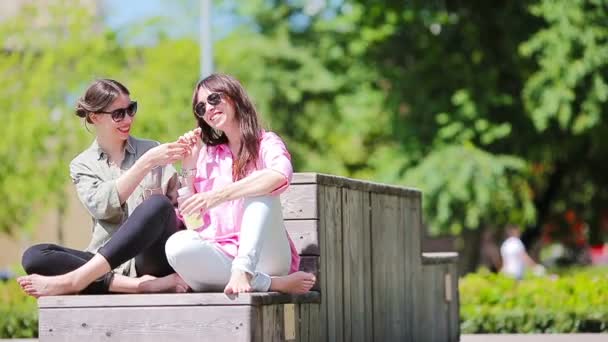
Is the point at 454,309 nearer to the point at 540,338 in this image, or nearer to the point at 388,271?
the point at 540,338

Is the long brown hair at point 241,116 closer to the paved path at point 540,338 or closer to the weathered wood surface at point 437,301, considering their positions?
the weathered wood surface at point 437,301

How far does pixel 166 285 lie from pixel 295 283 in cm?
65

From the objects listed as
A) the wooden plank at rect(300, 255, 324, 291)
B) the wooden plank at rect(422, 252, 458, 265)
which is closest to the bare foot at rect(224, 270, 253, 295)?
the wooden plank at rect(300, 255, 324, 291)

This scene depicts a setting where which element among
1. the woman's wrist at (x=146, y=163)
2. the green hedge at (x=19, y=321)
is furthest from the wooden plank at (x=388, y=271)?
the green hedge at (x=19, y=321)

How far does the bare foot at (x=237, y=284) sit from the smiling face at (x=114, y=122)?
1198 millimetres

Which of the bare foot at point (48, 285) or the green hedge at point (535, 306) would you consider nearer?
the bare foot at point (48, 285)

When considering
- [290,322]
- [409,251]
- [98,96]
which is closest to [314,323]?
[290,322]

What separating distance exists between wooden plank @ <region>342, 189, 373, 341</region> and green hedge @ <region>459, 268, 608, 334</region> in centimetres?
500

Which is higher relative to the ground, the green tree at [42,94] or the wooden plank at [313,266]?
the green tree at [42,94]

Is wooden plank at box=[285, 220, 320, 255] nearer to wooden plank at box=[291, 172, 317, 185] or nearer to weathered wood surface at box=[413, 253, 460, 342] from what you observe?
wooden plank at box=[291, 172, 317, 185]

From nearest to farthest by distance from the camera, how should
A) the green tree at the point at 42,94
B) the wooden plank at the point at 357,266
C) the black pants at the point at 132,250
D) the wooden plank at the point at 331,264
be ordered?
the black pants at the point at 132,250
the wooden plank at the point at 331,264
the wooden plank at the point at 357,266
the green tree at the point at 42,94

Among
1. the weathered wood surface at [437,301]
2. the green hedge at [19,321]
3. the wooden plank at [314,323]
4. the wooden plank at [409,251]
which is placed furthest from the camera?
the green hedge at [19,321]

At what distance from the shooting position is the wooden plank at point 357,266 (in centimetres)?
791

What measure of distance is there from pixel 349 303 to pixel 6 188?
776 inches
